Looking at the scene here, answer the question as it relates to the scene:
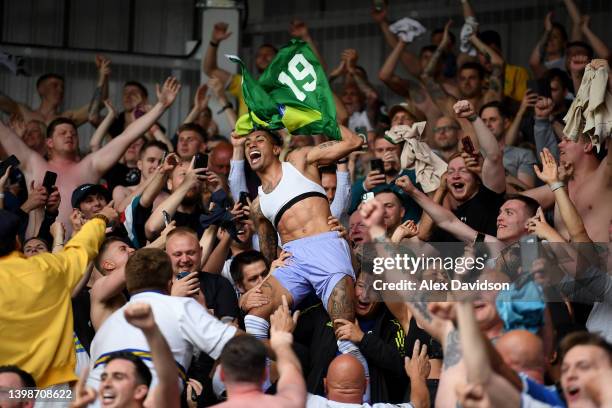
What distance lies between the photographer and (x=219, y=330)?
6.99 metres

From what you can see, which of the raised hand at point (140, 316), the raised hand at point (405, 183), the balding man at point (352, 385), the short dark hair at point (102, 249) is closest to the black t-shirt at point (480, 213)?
the raised hand at point (405, 183)

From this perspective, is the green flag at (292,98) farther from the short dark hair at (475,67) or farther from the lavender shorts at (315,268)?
the short dark hair at (475,67)

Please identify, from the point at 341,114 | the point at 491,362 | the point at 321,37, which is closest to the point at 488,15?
the point at 321,37

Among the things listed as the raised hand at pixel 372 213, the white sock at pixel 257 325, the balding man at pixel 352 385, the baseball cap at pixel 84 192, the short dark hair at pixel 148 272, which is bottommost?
the balding man at pixel 352 385

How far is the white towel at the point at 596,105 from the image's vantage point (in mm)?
8945

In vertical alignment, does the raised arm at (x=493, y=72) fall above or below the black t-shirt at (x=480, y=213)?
above

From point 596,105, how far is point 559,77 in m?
2.91

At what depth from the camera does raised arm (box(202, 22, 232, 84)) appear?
1376 cm

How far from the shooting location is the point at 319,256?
9086 millimetres

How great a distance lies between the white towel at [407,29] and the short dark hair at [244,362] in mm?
7858

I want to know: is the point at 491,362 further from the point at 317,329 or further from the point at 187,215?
the point at 187,215

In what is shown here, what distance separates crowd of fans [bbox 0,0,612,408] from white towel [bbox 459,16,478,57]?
0.73ft

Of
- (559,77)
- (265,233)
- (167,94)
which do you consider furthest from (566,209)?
(167,94)


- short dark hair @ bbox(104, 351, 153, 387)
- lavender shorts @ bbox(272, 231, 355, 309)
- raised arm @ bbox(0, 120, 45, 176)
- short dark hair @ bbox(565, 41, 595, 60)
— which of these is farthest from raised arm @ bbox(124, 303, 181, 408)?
short dark hair @ bbox(565, 41, 595, 60)
